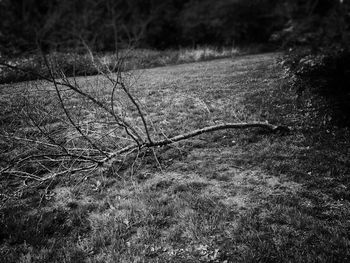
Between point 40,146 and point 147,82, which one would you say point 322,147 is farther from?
point 147,82

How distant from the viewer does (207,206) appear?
368 cm

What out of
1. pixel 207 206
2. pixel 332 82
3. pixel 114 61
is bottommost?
pixel 207 206

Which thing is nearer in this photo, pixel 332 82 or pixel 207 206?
pixel 207 206

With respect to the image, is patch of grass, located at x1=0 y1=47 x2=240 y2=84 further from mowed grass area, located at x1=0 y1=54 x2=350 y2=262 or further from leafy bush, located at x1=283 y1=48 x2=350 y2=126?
mowed grass area, located at x1=0 y1=54 x2=350 y2=262

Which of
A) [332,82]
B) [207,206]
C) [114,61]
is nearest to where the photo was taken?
[207,206]

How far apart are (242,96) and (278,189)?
13.9 feet

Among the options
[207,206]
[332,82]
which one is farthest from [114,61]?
[207,206]

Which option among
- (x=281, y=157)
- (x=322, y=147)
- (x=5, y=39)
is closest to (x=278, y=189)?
(x=281, y=157)

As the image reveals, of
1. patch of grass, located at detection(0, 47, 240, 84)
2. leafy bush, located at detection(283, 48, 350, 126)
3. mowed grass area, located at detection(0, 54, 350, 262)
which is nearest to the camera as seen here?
mowed grass area, located at detection(0, 54, 350, 262)

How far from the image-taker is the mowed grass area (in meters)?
3.05

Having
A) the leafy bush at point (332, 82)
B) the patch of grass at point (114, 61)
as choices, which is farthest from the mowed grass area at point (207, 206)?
the patch of grass at point (114, 61)

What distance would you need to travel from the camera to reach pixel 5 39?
1302 cm

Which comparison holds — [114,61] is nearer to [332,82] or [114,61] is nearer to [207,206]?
[332,82]

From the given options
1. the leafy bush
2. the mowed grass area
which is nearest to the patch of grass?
the leafy bush
